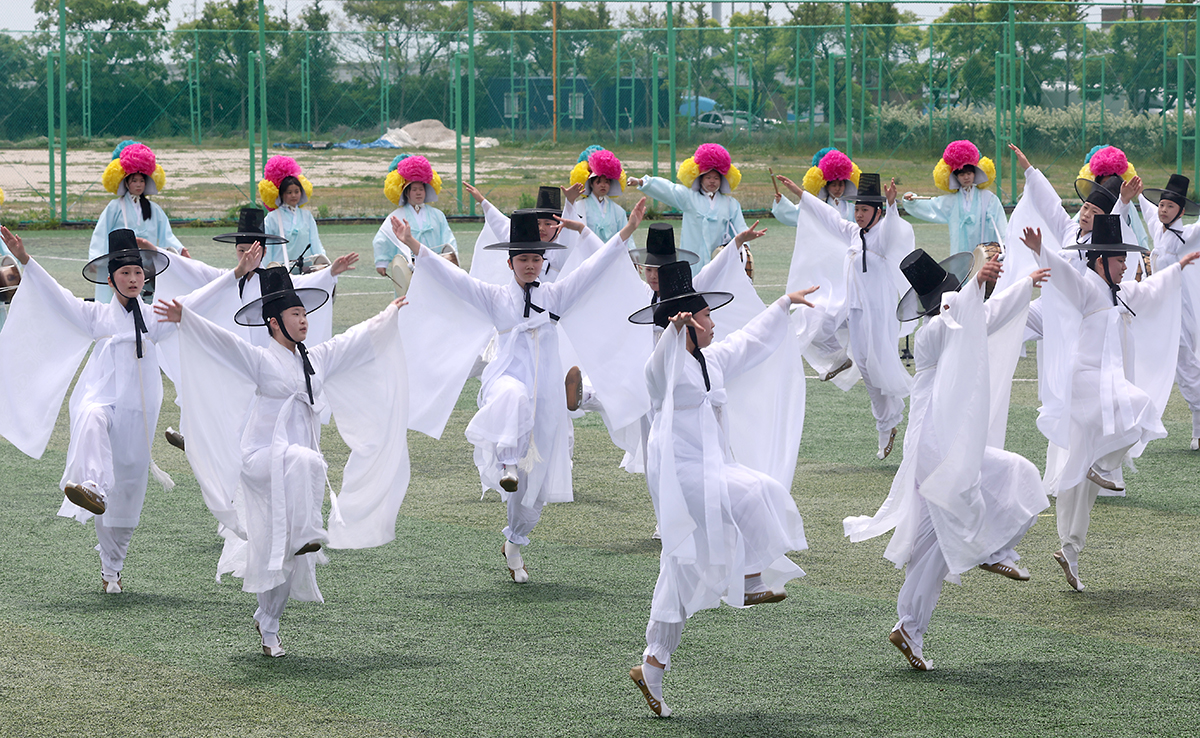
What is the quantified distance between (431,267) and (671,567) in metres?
3.25

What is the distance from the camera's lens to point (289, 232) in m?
12.3

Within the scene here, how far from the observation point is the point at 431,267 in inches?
328

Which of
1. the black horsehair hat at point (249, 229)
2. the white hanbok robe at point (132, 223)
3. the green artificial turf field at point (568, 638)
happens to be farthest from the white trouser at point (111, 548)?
the white hanbok robe at point (132, 223)

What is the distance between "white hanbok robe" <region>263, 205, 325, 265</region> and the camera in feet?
40.2

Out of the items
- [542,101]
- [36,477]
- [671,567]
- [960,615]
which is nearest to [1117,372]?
[960,615]

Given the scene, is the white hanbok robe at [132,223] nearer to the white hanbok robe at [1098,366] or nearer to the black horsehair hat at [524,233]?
the black horsehair hat at [524,233]

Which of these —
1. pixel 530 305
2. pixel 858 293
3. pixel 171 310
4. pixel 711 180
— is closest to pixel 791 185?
pixel 858 293

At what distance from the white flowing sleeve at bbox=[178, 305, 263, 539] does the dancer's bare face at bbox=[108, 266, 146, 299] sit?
1085 mm

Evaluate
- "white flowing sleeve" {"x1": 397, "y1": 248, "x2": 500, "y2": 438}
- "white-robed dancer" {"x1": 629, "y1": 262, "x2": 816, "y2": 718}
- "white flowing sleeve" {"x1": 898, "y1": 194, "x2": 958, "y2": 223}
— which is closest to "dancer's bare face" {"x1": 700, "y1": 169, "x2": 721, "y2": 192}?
"white flowing sleeve" {"x1": 898, "y1": 194, "x2": 958, "y2": 223}

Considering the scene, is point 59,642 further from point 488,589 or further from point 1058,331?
point 1058,331

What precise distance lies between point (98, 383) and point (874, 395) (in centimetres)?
582

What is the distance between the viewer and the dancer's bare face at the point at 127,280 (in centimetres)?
771

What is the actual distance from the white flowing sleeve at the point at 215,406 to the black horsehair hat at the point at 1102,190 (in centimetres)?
546

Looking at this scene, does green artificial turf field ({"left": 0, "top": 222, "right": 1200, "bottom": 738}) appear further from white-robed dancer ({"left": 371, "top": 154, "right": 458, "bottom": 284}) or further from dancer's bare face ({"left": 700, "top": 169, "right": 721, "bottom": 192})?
dancer's bare face ({"left": 700, "top": 169, "right": 721, "bottom": 192})
